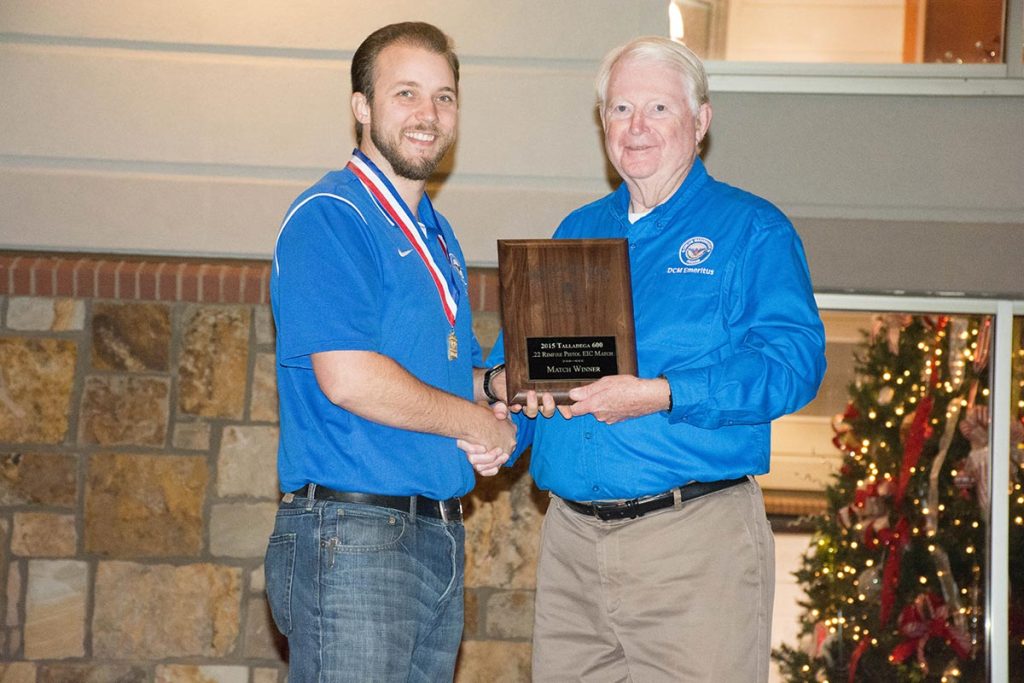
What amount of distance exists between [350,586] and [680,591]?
84 centimetres

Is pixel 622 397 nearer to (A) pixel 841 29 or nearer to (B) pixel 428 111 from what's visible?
(B) pixel 428 111

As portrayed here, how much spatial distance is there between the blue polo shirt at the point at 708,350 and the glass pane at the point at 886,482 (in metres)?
2.33

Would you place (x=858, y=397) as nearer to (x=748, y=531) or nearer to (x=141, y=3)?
(x=748, y=531)

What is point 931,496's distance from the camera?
16.8 ft

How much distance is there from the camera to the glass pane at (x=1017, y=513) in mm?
4977

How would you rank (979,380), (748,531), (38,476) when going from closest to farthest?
(748,531), (38,476), (979,380)

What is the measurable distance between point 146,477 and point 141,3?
2.07m

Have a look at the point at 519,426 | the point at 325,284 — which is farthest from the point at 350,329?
the point at 519,426

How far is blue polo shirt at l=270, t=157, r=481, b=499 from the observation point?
264 centimetres

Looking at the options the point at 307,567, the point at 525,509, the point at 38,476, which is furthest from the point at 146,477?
the point at 307,567

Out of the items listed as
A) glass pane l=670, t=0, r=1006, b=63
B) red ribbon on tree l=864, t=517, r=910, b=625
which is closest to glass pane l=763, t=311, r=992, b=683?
red ribbon on tree l=864, t=517, r=910, b=625

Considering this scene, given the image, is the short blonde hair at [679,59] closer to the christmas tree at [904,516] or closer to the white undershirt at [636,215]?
the white undershirt at [636,215]

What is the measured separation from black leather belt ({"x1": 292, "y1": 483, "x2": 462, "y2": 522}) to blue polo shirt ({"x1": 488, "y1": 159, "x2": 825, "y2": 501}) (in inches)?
14.7

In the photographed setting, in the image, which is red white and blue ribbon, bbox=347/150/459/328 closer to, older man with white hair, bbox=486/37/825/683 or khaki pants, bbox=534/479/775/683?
older man with white hair, bbox=486/37/825/683
